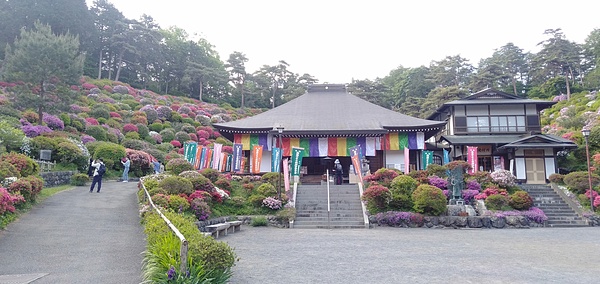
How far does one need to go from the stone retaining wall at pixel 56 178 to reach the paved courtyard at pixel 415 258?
10194 millimetres

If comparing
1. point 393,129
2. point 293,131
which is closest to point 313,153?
point 293,131

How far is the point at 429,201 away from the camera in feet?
50.6

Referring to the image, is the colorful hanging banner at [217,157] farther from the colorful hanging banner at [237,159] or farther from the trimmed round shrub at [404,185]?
the trimmed round shrub at [404,185]

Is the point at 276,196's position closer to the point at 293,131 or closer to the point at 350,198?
the point at 350,198

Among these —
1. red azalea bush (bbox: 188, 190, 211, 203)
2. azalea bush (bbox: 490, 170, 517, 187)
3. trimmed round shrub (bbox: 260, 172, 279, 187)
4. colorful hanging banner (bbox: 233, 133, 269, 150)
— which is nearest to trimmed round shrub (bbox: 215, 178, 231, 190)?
trimmed round shrub (bbox: 260, 172, 279, 187)

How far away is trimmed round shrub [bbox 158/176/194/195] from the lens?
47.8 ft

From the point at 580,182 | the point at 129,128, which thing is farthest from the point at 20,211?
the point at 129,128

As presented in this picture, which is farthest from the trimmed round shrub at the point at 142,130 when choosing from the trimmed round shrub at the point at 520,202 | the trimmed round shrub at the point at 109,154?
the trimmed round shrub at the point at 520,202

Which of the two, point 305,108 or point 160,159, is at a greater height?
point 305,108

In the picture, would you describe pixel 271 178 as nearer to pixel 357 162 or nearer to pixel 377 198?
pixel 357 162

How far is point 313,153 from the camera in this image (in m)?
25.0

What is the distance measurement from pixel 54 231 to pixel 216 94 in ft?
173

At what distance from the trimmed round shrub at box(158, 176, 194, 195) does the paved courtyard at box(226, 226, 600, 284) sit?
326 cm

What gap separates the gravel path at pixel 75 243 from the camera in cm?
634
